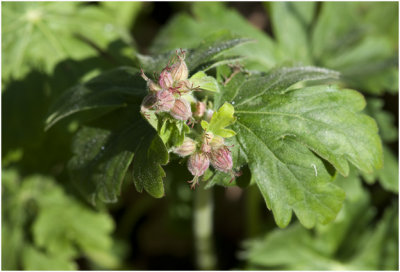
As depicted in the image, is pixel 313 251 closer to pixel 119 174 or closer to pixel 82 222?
pixel 82 222

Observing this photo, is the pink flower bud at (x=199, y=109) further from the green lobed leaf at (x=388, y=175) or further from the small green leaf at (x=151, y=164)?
the green lobed leaf at (x=388, y=175)

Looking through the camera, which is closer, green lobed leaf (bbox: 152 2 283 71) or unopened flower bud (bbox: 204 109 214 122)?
unopened flower bud (bbox: 204 109 214 122)

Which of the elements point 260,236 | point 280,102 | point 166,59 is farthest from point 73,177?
point 260,236

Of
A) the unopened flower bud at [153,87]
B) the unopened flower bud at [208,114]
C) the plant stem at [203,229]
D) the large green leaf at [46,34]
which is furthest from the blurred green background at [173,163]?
the unopened flower bud at [153,87]

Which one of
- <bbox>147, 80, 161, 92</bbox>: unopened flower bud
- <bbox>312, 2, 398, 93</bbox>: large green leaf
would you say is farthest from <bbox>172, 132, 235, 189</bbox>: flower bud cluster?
<bbox>312, 2, 398, 93</bbox>: large green leaf

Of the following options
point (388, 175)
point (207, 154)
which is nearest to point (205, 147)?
point (207, 154)

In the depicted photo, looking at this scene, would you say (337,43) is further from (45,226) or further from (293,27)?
(45,226)

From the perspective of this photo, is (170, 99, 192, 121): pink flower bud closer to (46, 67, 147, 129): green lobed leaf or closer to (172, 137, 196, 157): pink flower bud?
(172, 137, 196, 157): pink flower bud
